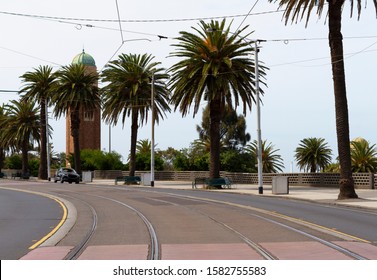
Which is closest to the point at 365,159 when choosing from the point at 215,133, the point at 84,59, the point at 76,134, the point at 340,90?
the point at 215,133

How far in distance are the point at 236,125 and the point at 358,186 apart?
41985 mm

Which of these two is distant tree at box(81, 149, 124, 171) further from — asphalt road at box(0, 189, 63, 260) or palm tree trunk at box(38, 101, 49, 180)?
asphalt road at box(0, 189, 63, 260)

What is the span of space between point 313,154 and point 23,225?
6571cm

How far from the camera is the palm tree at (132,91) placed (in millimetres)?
60250

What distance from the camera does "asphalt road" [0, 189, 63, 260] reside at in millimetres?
13828

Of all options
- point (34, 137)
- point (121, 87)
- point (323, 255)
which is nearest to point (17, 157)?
point (34, 137)

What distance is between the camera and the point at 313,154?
81875 millimetres

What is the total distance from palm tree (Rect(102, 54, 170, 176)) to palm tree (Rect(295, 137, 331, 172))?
2684 cm

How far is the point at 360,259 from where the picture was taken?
37.3 ft

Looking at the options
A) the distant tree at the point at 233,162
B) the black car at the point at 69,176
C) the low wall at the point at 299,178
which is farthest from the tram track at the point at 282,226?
the distant tree at the point at 233,162

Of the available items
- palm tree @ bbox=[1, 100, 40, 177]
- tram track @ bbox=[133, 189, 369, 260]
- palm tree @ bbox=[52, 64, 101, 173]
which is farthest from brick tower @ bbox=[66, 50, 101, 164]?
tram track @ bbox=[133, 189, 369, 260]

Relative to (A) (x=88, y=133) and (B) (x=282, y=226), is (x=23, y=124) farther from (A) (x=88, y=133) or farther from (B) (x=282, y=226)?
(B) (x=282, y=226)

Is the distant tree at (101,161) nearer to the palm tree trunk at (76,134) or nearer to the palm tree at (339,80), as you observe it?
the palm tree trunk at (76,134)

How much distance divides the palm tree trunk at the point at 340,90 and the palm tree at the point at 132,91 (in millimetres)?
29013
